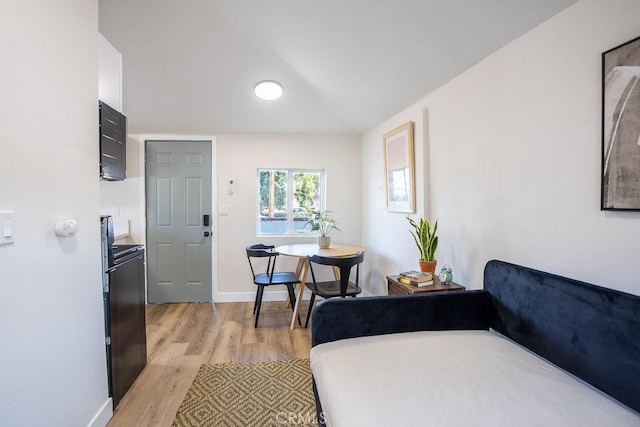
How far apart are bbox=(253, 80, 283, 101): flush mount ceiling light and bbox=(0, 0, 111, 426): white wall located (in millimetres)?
1575

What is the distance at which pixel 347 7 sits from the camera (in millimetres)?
1894

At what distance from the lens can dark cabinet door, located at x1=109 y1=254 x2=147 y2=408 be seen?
6.17 feet

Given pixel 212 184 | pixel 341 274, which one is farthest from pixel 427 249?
pixel 212 184

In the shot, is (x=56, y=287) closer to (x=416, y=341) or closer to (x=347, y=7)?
(x=416, y=341)

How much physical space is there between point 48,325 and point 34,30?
1188 millimetres

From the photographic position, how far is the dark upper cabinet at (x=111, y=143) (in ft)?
5.83

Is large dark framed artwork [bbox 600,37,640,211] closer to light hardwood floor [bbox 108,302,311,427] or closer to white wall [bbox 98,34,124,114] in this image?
light hardwood floor [bbox 108,302,311,427]

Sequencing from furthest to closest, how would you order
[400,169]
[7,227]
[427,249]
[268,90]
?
1. [268,90]
2. [400,169]
3. [427,249]
4. [7,227]

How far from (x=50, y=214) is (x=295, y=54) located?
205cm

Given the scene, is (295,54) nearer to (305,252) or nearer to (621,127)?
(305,252)

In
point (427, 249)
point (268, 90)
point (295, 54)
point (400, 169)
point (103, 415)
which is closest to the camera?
point (103, 415)

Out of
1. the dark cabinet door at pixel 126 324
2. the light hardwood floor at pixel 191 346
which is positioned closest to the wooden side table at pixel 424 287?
the light hardwood floor at pixel 191 346

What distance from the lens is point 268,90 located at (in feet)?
10.5

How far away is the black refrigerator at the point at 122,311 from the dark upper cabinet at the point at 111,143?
288 mm
